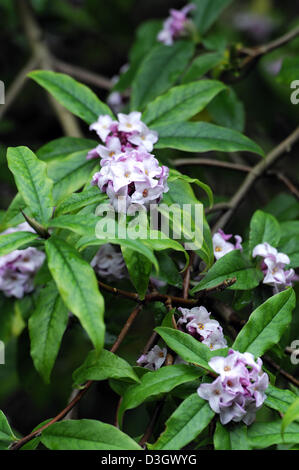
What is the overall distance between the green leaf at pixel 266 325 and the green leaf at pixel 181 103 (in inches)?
21.2

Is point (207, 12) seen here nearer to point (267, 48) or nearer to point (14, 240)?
point (267, 48)

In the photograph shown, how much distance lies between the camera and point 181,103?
1441 mm

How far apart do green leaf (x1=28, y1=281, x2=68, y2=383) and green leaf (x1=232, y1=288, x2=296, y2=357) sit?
357 millimetres

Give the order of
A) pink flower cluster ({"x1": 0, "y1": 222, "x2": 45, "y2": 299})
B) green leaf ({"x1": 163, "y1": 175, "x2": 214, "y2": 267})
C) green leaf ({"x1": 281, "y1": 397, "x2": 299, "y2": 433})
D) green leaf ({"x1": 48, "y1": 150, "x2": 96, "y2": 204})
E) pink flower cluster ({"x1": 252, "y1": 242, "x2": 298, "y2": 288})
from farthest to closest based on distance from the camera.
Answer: pink flower cluster ({"x1": 0, "y1": 222, "x2": 45, "y2": 299}), green leaf ({"x1": 48, "y1": 150, "x2": 96, "y2": 204}), pink flower cluster ({"x1": 252, "y1": 242, "x2": 298, "y2": 288}), green leaf ({"x1": 163, "y1": 175, "x2": 214, "y2": 267}), green leaf ({"x1": 281, "y1": 397, "x2": 299, "y2": 433})

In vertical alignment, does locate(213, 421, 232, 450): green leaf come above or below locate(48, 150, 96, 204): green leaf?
below

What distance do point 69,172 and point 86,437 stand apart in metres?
0.61

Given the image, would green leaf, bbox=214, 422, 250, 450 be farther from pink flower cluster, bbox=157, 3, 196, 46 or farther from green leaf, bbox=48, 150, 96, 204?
pink flower cluster, bbox=157, 3, 196, 46

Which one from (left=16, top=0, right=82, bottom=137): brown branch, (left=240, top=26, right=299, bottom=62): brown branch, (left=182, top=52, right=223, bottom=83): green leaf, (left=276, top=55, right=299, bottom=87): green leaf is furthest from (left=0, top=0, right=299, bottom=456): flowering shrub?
(left=16, top=0, right=82, bottom=137): brown branch

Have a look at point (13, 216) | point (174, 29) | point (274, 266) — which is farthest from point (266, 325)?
point (174, 29)

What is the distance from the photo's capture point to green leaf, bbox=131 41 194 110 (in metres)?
1.70

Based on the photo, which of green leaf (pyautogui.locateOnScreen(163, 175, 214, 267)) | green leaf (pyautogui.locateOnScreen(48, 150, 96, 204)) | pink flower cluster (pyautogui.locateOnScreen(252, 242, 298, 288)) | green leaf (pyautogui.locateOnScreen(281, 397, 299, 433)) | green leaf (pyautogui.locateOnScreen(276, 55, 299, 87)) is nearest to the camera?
green leaf (pyautogui.locateOnScreen(281, 397, 299, 433))

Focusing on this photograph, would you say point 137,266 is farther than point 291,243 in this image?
No

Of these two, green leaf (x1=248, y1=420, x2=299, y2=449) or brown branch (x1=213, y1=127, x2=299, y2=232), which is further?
brown branch (x1=213, y1=127, x2=299, y2=232)
